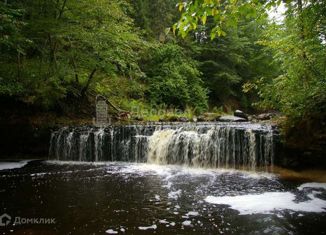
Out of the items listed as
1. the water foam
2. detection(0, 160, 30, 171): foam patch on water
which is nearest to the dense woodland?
detection(0, 160, 30, 171): foam patch on water

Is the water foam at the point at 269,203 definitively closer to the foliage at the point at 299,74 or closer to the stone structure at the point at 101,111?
the foliage at the point at 299,74

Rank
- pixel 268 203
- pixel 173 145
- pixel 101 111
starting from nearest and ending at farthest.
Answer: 1. pixel 268 203
2. pixel 173 145
3. pixel 101 111

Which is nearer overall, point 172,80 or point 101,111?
point 101,111

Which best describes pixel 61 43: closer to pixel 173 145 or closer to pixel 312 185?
pixel 173 145

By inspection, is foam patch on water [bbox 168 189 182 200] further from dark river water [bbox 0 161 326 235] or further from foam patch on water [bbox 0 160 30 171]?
foam patch on water [bbox 0 160 30 171]

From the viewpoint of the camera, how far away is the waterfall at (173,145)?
10.5 meters

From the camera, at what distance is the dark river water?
507 centimetres

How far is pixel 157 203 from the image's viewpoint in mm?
6316

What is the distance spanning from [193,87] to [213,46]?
199 inches

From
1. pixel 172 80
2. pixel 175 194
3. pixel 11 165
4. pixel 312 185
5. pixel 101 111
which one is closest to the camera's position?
pixel 175 194

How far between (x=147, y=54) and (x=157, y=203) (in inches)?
671

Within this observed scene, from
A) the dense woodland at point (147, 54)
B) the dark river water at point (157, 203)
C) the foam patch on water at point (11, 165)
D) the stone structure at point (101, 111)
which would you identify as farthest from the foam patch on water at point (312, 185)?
the stone structure at point (101, 111)

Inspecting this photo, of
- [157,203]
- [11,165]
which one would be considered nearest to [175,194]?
[157,203]

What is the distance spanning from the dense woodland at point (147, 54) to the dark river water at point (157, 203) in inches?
110
